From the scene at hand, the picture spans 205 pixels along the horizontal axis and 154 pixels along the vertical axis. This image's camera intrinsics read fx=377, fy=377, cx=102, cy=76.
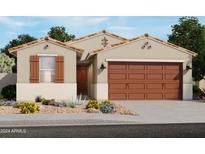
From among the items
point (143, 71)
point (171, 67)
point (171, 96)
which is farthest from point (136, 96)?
point (171, 67)

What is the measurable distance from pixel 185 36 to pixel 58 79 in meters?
13.0

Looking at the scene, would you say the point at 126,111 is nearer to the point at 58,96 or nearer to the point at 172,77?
the point at 58,96

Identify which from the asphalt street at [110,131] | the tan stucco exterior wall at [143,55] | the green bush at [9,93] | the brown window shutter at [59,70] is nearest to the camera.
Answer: the asphalt street at [110,131]

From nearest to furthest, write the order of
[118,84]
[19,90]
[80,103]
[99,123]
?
[99,123] → [80,103] → [19,90] → [118,84]

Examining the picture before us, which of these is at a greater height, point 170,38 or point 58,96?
point 170,38

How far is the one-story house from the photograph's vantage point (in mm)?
22078

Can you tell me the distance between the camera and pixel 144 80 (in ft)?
77.5

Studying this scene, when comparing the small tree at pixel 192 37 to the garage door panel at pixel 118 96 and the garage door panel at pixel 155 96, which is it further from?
the garage door panel at pixel 118 96

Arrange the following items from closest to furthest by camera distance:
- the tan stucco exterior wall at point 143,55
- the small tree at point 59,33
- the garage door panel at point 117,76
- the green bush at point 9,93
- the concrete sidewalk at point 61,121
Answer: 1. the concrete sidewalk at point 61,121
2. the green bush at point 9,93
3. the tan stucco exterior wall at point 143,55
4. the garage door panel at point 117,76
5. the small tree at point 59,33

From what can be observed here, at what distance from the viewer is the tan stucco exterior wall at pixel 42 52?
867 inches

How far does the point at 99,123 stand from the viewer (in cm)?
1295

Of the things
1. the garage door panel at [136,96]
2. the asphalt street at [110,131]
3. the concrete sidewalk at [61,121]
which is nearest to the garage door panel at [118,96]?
the garage door panel at [136,96]

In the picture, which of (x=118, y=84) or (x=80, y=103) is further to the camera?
(x=118, y=84)

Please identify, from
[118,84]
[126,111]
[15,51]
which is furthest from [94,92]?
[126,111]
